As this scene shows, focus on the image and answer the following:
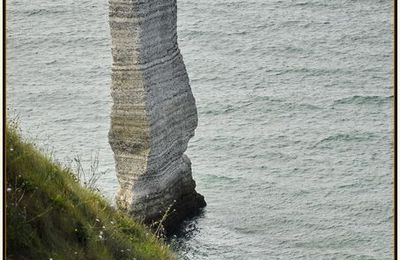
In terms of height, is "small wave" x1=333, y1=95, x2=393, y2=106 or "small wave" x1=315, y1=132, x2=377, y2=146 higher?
"small wave" x1=333, y1=95, x2=393, y2=106

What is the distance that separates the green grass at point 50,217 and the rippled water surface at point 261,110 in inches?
446

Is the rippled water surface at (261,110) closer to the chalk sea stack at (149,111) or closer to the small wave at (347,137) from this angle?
the small wave at (347,137)

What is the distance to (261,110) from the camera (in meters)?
41.9

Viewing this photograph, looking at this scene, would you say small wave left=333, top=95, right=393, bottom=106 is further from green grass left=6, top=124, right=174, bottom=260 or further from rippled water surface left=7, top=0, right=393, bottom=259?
green grass left=6, top=124, right=174, bottom=260

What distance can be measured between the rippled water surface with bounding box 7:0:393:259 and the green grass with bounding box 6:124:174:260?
11.3 m

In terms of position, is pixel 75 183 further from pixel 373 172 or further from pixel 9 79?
pixel 9 79

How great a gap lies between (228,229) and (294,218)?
210 cm

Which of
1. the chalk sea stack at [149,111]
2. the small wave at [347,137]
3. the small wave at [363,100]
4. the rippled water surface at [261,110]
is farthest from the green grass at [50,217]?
the small wave at [363,100]

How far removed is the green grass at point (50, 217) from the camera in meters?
16.5

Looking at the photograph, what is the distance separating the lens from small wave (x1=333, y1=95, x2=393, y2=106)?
42.4 metres

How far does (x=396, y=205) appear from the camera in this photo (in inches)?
672

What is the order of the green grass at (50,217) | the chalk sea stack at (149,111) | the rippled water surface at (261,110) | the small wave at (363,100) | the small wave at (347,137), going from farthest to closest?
the small wave at (363,100), the small wave at (347,137), the rippled water surface at (261,110), the chalk sea stack at (149,111), the green grass at (50,217)

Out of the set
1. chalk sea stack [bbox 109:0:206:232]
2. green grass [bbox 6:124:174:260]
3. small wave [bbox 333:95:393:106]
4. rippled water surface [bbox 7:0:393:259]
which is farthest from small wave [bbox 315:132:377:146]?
green grass [bbox 6:124:174:260]

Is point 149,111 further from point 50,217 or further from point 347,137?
point 50,217
